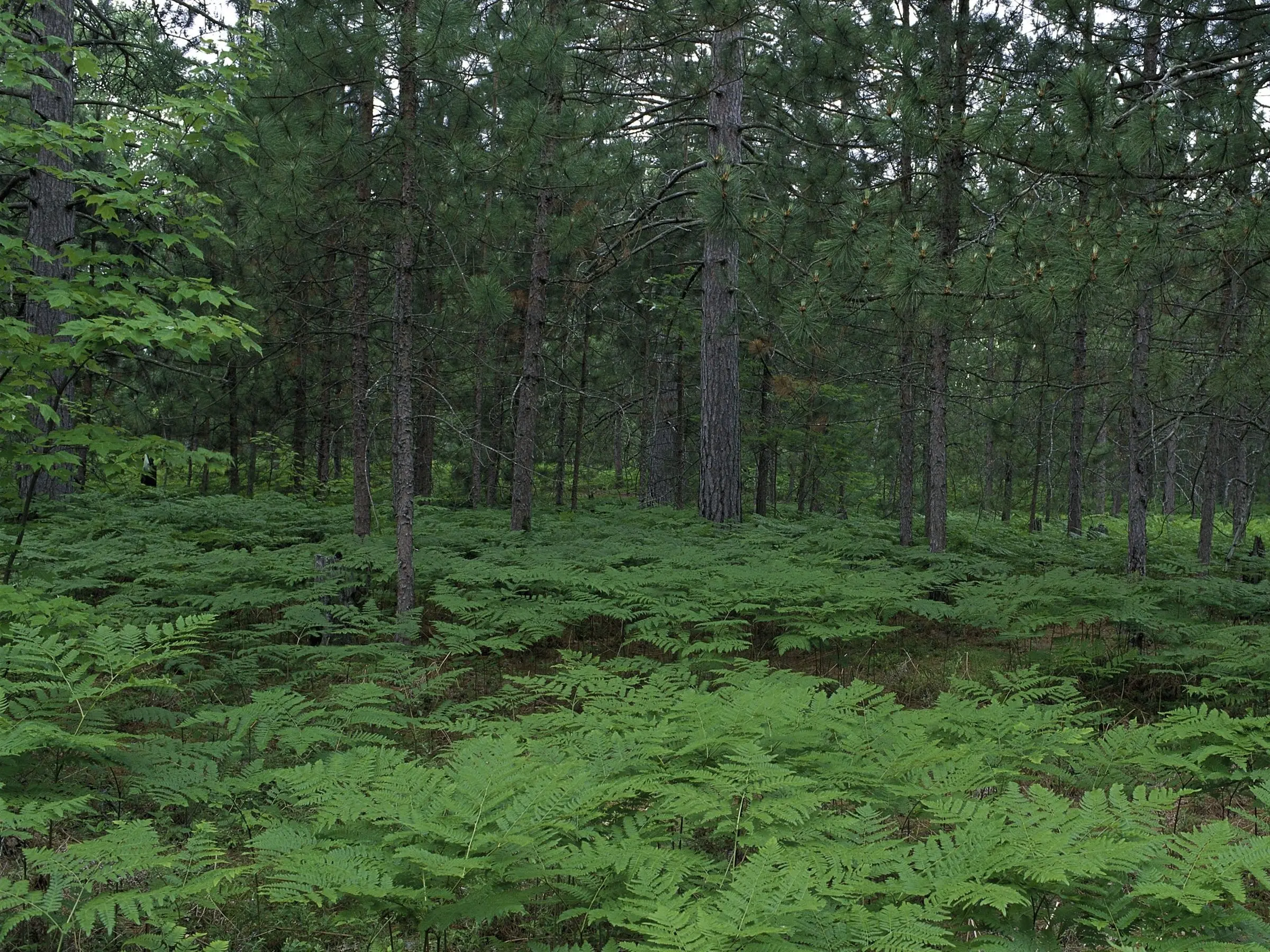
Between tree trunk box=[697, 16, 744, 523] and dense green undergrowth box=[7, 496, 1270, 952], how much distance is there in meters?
4.12

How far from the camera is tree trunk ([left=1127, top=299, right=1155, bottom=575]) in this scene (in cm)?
942

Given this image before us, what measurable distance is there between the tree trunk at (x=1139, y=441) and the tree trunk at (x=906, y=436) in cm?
275

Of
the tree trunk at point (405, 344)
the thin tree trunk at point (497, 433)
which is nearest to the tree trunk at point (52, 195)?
the tree trunk at point (405, 344)

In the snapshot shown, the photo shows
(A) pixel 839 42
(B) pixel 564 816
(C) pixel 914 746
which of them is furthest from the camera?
(A) pixel 839 42

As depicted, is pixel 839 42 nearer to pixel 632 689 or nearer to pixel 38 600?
pixel 632 689

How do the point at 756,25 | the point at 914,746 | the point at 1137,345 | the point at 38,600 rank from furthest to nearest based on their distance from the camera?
the point at 756,25 → the point at 1137,345 → the point at 38,600 → the point at 914,746

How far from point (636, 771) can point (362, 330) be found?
7.99 meters

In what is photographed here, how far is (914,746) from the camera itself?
360cm

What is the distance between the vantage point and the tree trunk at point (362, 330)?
8.71 meters

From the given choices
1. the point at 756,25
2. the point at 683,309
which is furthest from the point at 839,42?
the point at 683,309

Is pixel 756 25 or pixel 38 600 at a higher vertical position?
pixel 756 25

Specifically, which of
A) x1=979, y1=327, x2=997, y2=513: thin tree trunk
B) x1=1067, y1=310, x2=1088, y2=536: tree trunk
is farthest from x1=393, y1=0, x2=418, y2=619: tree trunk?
x1=979, y1=327, x2=997, y2=513: thin tree trunk

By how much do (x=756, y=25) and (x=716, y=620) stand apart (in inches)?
319

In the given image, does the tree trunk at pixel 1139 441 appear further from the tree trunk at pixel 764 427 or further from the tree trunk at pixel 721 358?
the tree trunk at pixel 764 427
